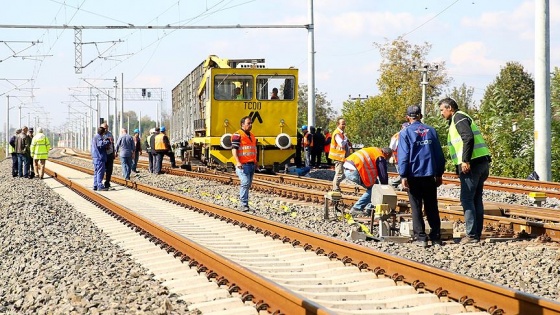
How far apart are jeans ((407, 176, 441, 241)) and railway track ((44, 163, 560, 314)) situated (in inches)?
46.2

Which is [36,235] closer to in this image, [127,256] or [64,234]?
[64,234]

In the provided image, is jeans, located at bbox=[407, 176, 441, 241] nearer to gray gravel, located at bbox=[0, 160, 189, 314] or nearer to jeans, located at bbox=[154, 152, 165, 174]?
gray gravel, located at bbox=[0, 160, 189, 314]

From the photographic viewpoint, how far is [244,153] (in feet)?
44.1

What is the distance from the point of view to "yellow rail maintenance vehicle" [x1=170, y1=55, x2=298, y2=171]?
74.5 feet

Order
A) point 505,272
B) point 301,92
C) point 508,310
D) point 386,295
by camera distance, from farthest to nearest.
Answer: point 301,92 → point 505,272 → point 386,295 → point 508,310

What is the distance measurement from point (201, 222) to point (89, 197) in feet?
20.9

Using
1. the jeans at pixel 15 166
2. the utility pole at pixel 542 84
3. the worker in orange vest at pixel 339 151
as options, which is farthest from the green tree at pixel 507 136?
the jeans at pixel 15 166

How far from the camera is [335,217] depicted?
12.4m

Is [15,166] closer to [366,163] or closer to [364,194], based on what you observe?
[364,194]

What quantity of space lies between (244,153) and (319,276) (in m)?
5.98

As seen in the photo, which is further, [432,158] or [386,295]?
[432,158]

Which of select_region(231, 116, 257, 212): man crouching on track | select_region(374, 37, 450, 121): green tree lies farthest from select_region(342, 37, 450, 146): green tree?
select_region(231, 116, 257, 212): man crouching on track

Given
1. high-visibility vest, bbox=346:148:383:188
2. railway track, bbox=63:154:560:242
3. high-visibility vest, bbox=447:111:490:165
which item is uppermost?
high-visibility vest, bbox=447:111:490:165

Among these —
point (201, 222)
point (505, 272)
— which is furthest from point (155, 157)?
point (505, 272)
